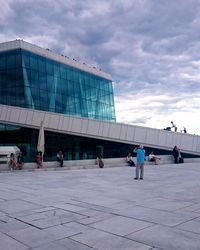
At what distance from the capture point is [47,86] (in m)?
37.2

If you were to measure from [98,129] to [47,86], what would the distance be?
10382mm

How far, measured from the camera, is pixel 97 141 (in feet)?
107

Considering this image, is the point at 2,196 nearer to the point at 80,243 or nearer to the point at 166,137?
the point at 80,243

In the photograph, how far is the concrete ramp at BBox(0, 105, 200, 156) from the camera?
30.4 m

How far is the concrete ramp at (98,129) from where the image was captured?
30422 mm

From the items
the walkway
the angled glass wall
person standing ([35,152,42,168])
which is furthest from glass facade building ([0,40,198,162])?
the walkway

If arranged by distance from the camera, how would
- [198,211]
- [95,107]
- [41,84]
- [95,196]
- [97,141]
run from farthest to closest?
[95,107], [41,84], [97,141], [95,196], [198,211]

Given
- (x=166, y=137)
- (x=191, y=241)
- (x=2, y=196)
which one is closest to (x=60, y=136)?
(x=166, y=137)

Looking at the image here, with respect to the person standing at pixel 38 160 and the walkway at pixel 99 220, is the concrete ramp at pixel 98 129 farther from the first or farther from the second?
the walkway at pixel 99 220

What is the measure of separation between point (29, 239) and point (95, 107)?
3884 cm

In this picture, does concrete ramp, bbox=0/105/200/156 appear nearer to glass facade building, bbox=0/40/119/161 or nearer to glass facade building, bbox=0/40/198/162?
glass facade building, bbox=0/40/198/162

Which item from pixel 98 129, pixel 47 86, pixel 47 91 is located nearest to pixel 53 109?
pixel 47 91

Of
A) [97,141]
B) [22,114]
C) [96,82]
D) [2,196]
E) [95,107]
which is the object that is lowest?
[2,196]

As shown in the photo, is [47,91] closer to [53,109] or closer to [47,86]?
[47,86]
